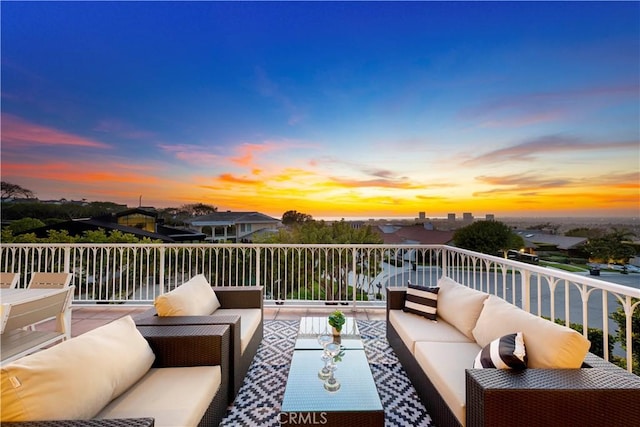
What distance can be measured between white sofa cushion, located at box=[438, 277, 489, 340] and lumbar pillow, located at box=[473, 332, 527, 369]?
825 millimetres

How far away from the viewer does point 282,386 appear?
249cm

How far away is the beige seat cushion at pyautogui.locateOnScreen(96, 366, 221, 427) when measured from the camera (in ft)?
4.45

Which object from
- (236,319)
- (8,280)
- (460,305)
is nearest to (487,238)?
(460,305)

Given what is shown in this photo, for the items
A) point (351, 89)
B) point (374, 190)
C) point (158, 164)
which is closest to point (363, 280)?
point (374, 190)

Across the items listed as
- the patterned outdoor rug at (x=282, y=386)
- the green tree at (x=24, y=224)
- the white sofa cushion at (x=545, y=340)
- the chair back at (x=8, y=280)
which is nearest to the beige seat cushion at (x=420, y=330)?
the patterned outdoor rug at (x=282, y=386)

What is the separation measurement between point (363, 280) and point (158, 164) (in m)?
5.58

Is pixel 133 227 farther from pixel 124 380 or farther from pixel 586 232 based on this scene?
pixel 586 232

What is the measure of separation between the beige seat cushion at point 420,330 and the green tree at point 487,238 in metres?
3.10

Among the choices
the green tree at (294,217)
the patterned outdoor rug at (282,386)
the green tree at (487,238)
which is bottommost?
the patterned outdoor rug at (282,386)

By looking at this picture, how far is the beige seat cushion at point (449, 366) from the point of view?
1599 mm

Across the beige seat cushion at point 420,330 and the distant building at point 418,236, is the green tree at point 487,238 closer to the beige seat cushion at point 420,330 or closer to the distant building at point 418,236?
the distant building at point 418,236

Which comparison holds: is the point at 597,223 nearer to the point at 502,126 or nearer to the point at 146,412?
the point at 502,126

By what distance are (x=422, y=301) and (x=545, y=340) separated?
1.51m

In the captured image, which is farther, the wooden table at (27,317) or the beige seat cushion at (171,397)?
the wooden table at (27,317)
